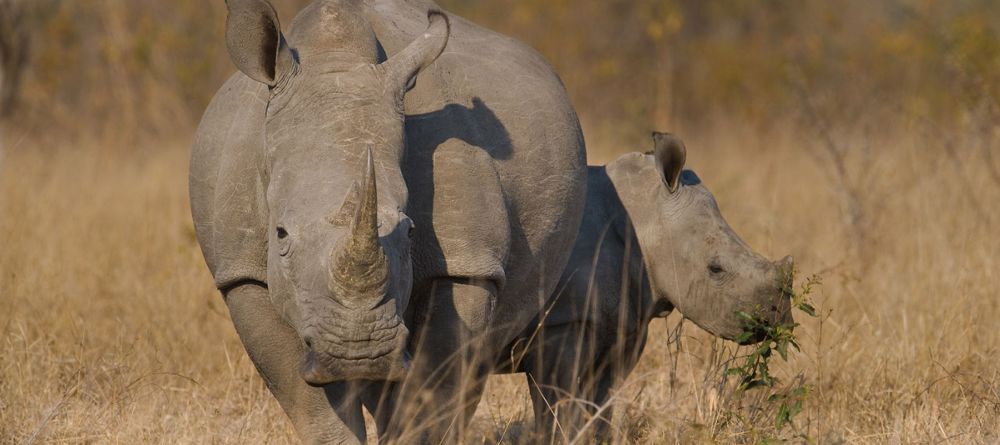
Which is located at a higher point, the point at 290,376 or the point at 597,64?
the point at 597,64

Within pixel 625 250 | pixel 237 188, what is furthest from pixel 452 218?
pixel 625 250

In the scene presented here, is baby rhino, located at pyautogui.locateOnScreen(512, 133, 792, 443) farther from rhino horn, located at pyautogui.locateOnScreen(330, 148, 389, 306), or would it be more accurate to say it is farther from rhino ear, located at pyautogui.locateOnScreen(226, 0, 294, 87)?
rhino horn, located at pyautogui.locateOnScreen(330, 148, 389, 306)

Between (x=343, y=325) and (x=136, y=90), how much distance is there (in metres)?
11.3

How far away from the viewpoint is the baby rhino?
15.9ft

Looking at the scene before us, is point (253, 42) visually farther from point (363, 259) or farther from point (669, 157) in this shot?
point (669, 157)

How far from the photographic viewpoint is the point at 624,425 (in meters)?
4.93

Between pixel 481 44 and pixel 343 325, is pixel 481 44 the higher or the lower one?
the higher one

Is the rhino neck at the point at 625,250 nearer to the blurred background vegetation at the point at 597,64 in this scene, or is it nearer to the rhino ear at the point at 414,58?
the rhino ear at the point at 414,58

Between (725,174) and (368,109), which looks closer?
(368,109)

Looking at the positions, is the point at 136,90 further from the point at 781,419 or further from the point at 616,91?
the point at 781,419

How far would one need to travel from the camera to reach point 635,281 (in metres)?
5.07

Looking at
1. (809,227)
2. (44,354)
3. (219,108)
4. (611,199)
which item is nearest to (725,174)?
(809,227)

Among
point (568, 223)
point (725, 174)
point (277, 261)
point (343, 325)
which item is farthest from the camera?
point (725, 174)

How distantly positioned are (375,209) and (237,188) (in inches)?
31.2
